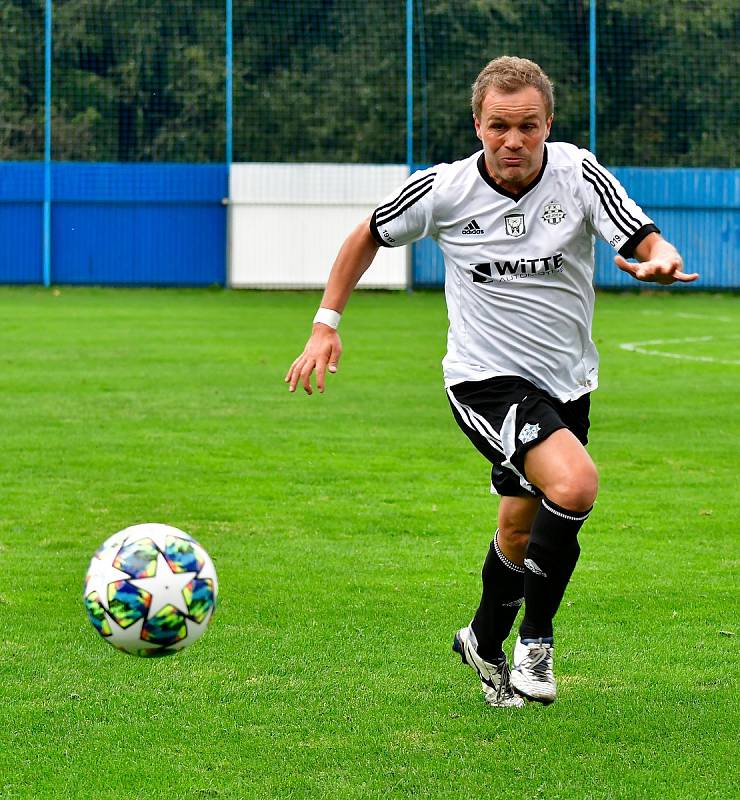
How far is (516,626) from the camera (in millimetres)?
6008

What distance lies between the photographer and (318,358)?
203 inches

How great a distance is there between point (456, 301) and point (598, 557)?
251 centimetres

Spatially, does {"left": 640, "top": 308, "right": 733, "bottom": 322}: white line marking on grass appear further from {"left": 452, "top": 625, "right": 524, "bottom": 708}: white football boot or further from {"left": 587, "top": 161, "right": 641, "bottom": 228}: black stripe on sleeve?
{"left": 452, "top": 625, "right": 524, "bottom": 708}: white football boot

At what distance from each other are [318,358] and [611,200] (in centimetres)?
116

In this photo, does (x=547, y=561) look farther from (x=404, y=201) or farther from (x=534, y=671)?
(x=404, y=201)

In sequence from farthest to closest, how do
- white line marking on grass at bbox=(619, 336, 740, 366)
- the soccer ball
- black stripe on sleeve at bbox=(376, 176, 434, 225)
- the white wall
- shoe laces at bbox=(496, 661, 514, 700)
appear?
the white wall → white line marking on grass at bbox=(619, 336, 740, 366) → black stripe on sleeve at bbox=(376, 176, 434, 225) → shoe laces at bbox=(496, 661, 514, 700) → the soccer ball

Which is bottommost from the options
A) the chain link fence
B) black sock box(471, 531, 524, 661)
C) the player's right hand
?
black sock box(471, 531, 524, 661)

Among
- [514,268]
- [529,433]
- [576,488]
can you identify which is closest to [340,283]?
[514,268]

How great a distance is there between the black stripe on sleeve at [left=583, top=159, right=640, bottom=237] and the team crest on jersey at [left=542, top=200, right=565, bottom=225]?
14 cm

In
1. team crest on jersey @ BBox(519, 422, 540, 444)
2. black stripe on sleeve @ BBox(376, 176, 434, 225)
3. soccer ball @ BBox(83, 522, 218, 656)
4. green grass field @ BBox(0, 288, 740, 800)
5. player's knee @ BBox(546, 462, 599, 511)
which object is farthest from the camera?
black stripe on sleeve @ BBox(376, 176, 434, 225)

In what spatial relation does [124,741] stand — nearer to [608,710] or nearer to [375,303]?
[608,710]

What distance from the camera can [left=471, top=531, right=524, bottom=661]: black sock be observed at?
5223mm

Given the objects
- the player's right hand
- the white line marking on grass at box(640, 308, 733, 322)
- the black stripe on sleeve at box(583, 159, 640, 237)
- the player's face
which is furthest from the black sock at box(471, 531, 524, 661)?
the white line marking on grass at box(640, 308, 733, 322)

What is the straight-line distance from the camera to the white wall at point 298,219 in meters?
31.8
